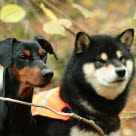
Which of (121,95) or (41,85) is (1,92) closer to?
(41,85)

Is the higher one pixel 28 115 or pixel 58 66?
pixel 28 115

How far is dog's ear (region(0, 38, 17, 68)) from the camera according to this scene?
4004 millimetres

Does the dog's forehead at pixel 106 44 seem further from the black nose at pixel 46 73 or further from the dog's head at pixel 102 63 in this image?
the black nose at pixel 46 73

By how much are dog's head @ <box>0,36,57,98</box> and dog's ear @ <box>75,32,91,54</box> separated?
499 mm

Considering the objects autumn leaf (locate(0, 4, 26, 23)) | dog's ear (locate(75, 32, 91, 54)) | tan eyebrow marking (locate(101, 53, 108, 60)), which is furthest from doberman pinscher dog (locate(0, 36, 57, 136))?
autumn leaf (locate(0, 4, 26, 23))

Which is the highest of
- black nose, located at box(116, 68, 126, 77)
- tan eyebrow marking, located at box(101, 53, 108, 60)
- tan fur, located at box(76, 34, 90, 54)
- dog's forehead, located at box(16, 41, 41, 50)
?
dog's forehead, located at box(16, 41, 41, 50)

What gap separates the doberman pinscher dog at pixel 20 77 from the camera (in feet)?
12.9

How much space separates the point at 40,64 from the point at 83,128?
0.85 m

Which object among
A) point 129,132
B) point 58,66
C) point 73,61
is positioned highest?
point 73,61

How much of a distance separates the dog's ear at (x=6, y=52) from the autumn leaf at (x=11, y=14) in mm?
1091

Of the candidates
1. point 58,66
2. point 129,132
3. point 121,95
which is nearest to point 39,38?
point 121,95

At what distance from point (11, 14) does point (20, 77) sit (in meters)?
1.44

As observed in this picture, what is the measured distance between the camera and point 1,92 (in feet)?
14.2

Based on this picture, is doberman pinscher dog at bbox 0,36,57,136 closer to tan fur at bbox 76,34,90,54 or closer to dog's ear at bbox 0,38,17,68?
dog's ear at bbox 0,38,17,68
